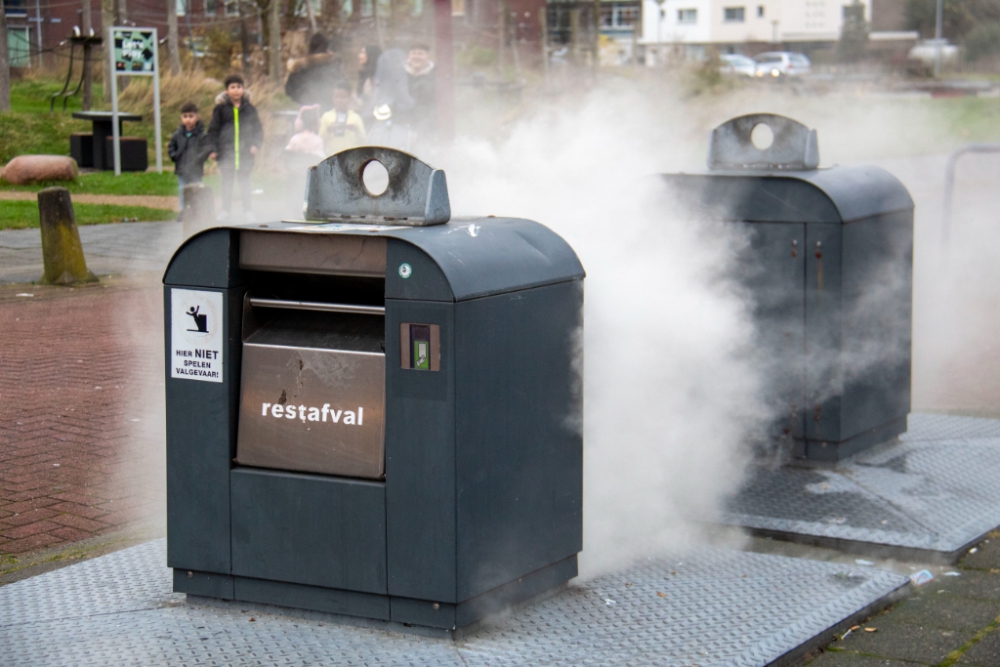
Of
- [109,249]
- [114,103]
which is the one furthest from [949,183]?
[114,103]

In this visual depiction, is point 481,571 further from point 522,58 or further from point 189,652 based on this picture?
point 522,58

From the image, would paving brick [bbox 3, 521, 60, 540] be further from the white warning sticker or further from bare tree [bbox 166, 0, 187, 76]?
bare tree [bbox 166, 0, 187, 76]

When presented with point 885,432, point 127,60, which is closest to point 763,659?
point 885,432

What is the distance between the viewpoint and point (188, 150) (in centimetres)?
1246

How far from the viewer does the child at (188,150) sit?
1244 centimetres

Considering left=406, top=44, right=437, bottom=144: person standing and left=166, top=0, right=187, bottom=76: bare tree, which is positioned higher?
left=166, top=0, right=187, bottom=76: bare tree

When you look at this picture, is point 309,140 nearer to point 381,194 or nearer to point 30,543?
point 30,543

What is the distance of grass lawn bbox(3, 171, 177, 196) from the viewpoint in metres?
15.4

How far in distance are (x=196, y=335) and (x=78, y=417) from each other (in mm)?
2874

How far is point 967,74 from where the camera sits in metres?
30.5

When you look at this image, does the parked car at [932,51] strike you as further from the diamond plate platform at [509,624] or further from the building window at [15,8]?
the diamond plate platform at [509,624]

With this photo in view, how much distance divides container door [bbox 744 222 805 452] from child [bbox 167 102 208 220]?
865cm

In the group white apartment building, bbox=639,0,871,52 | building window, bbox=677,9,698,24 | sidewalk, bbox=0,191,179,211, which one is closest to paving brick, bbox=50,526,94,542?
sidewalk, bbox=0,191,179,211

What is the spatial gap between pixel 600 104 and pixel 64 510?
4.17 m
